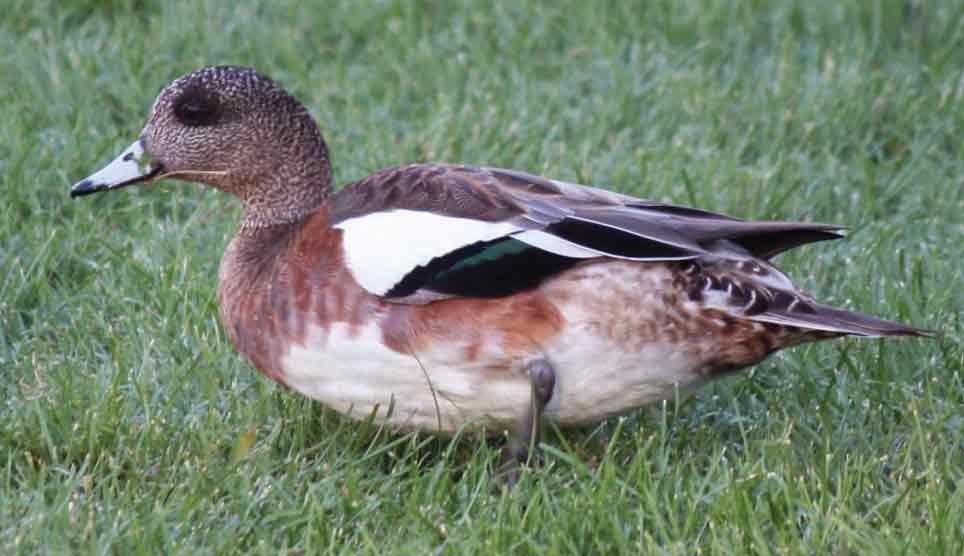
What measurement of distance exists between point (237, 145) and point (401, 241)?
658 mm

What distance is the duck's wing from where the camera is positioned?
3.56 meters

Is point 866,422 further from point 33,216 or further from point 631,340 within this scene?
point 33,216

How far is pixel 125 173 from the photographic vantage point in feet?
13.4

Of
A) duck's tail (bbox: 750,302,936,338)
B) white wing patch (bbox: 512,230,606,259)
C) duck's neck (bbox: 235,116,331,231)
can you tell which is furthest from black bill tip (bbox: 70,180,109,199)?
duck's tail (bbox: 750,302,936,338)

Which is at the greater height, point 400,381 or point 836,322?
point 836,322

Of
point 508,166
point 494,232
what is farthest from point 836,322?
point 508,166

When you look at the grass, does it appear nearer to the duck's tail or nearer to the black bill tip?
the duck's tail

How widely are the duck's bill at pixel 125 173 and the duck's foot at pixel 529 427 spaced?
3.72 feet

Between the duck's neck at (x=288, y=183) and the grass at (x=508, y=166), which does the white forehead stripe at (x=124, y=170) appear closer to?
the duck's neck at (x=288, y=183)

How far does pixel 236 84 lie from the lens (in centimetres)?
407

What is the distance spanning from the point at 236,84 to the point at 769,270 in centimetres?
139

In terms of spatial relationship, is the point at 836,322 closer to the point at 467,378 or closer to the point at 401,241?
the point at 467,378

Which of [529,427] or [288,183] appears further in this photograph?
[288,183]

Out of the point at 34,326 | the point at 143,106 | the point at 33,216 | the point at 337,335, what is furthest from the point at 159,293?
the point at 143,106
